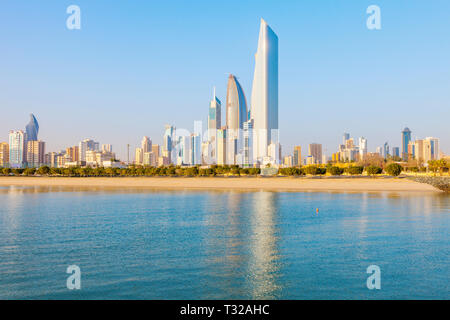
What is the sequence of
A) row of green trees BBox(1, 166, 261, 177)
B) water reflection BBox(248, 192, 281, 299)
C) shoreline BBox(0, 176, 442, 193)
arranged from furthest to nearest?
row of green trees BBox(1, 166, 261, 177) → shoreline BBox(0, 176, 442, 193) → water reflection BBox(248, 192, 281, 299)

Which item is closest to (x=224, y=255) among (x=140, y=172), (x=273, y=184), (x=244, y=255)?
(x=244, y=255)

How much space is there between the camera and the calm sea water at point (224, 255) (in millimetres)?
17594

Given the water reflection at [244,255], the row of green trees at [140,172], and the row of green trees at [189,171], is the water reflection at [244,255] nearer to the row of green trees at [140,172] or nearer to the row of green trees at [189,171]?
the row of green trees at [189,171]

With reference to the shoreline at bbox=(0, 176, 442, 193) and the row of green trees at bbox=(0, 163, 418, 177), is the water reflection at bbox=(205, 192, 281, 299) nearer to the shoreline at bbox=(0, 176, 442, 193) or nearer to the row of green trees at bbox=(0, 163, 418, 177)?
the shoreline at bbox=(0, 176, 442, 193)

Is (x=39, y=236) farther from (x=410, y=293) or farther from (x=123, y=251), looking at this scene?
(x=410, y=293)

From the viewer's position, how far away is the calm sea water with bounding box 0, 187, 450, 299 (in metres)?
17.6

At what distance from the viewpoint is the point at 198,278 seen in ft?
62.8

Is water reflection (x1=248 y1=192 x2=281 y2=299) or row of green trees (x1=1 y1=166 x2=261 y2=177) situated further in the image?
row of green trees (x1=1 y1=166 x2=261 y2=177)

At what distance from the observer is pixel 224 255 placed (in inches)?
946

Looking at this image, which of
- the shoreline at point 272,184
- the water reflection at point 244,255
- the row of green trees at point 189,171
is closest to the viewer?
the water reflection at point 244,255

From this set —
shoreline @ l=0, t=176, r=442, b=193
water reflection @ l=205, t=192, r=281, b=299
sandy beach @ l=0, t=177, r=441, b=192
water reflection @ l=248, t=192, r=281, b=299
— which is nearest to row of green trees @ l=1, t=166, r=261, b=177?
shoreline @ l=0, t=176, r=442, b=193

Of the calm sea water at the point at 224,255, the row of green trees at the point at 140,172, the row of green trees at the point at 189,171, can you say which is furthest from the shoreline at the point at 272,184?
the calm sea water at the point at 224,255

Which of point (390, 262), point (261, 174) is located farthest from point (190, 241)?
point (261, 174)

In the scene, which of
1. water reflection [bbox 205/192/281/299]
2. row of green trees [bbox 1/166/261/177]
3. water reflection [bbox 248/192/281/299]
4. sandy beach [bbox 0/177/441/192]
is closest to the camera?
water reflection [bbox 248/192/281/299]
